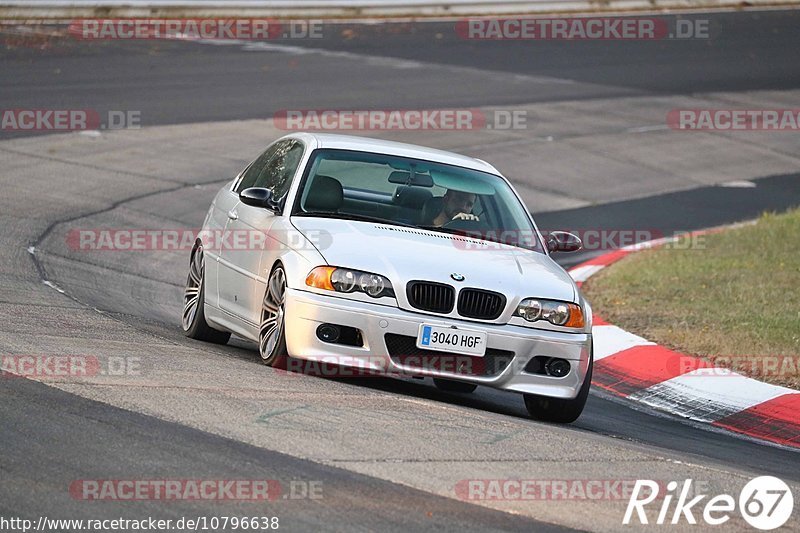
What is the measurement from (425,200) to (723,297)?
455cm

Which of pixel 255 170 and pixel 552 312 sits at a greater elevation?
pixel 255 170

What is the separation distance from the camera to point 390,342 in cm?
786

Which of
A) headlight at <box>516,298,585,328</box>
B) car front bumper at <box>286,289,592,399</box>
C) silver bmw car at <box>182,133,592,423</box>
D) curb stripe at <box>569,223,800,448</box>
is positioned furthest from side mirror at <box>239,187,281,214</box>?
curb stripe at <box>569,223,800,448</box>

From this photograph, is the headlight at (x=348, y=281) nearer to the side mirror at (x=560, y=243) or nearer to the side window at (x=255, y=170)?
the side mirror at (x=560, y=243)

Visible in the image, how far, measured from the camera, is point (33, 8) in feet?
92.4

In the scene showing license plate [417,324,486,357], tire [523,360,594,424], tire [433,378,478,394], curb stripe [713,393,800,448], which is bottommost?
curb stripe [713,393,800,448]

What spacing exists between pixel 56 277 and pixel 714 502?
6656 mm

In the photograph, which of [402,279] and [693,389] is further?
[693,389]

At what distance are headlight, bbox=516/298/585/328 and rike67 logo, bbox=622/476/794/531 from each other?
181 cm

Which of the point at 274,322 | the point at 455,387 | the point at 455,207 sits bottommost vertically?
the point at 455,387

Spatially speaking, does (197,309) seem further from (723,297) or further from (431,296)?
(723,297)

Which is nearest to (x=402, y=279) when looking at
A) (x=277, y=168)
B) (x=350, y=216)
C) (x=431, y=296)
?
(x=431, y=296)

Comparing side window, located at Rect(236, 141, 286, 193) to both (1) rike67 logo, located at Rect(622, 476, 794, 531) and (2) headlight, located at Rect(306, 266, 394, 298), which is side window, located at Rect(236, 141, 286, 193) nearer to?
(2) headlight, located at Rect(306, 266, 394, 298)

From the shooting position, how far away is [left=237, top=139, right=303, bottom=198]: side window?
9344 mm
